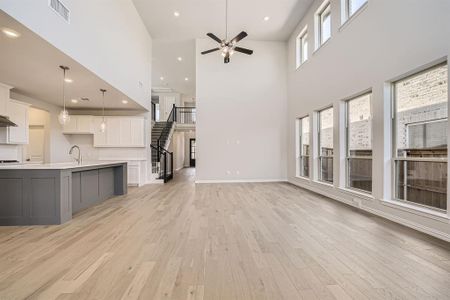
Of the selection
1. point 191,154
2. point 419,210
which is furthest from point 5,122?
point 191,154

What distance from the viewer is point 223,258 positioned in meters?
2.31

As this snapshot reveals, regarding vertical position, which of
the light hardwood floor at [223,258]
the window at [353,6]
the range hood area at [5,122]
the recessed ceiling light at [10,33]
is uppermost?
the window at [353,6]

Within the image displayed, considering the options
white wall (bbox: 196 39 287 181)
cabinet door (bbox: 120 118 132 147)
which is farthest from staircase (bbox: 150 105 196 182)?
white wall (bbox: 196 39 287 181)

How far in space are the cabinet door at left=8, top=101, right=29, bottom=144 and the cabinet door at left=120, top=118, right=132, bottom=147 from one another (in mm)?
2454

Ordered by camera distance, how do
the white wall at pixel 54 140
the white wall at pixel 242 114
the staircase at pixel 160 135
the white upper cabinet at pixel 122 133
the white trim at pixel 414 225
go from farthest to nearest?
the staircase at pixel 160 135, the white wall at pixel 242 114, the white upper cabinet at pixel 122 133, the white wall at pixel 54 140, the white trim at pixel 414 225

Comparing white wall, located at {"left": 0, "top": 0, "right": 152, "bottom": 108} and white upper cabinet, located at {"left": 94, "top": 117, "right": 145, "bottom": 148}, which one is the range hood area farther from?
white upper cabinet, located at {"left": 94, "top": 117, "right": 145, "bottom": 148}

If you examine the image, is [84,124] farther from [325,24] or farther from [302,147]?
[325,24]

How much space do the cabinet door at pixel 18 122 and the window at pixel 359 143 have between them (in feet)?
24.9

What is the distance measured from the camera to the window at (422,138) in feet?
9.78

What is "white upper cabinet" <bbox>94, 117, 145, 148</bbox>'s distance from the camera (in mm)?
7574

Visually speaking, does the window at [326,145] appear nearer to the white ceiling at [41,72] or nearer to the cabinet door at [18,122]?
the white ceiling at [41,72]

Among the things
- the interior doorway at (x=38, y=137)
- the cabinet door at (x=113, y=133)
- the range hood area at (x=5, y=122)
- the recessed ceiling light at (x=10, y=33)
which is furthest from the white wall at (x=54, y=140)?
the recessed ceiling light at (x=10, y=33)

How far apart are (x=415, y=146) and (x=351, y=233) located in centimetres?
170

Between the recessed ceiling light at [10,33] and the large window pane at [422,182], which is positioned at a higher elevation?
the recessed ceiling light at [10,33]
